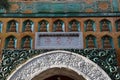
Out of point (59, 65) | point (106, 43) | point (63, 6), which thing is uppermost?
point (63, 6)

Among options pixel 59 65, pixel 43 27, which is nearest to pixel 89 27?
pixel 43 27

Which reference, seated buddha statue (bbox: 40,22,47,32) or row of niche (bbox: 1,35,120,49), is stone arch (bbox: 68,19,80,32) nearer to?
row of niche (bbox: 1,35,120,49)

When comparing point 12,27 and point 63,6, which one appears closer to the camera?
point 12,27

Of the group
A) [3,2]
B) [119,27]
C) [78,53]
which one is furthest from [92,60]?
[3,2]

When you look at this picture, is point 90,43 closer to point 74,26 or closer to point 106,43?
point 106,43

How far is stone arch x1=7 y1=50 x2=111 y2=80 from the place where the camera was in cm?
698

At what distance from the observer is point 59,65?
23.2 ft

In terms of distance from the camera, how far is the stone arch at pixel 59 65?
6980 mm

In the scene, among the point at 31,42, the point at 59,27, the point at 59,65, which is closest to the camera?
the point at 59,65

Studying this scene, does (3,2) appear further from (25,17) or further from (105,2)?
(105,2)

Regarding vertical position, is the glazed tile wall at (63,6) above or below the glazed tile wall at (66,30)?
above

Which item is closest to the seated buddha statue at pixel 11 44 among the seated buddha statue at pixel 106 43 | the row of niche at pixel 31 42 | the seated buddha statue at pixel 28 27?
the row of niche at pixel 31 42

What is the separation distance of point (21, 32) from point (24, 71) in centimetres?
101

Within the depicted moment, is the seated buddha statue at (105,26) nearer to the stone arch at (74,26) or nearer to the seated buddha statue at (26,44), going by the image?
the stone arch at (74,26)
